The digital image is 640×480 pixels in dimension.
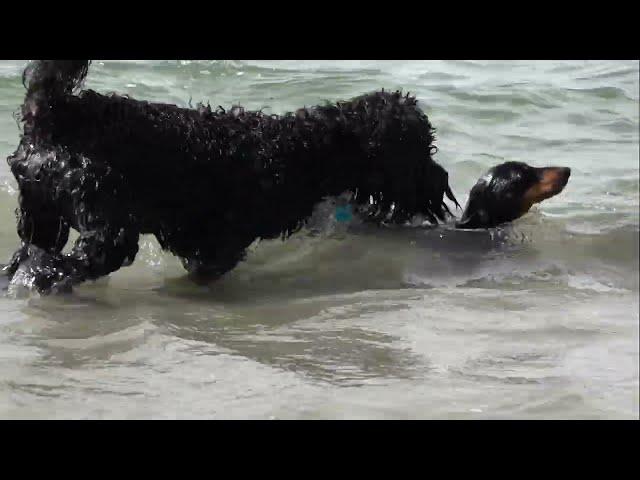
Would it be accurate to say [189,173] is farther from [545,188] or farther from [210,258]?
[545,188]

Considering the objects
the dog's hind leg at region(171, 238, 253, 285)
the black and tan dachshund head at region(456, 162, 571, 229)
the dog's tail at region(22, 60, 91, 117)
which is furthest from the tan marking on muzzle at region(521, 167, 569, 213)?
the dog's tail at region(22, 60, 91, 117)

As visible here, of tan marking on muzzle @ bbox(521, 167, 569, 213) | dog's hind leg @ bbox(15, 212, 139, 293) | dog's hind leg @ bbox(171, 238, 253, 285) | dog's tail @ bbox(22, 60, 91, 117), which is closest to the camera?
dog's tail @ bbox(22, 60, 91, 117)

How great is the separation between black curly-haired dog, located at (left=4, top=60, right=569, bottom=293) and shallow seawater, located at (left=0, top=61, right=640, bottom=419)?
9.6 inches

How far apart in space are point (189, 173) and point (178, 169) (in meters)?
0.06

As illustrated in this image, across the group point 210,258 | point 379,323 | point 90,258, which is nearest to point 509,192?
point 379,323

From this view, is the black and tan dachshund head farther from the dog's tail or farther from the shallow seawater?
the dog's tail

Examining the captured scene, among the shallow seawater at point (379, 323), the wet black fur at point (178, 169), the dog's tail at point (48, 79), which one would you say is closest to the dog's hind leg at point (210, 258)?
the wet black fur at point (178, 169)

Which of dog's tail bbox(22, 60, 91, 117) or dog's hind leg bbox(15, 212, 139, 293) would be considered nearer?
dog's tail bbox(22, 60, 91, 117)

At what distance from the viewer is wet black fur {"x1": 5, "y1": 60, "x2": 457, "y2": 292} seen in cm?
437

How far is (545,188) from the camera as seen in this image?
5.37 meters

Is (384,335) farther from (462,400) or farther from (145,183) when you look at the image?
(145,183)

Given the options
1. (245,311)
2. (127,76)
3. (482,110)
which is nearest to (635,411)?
(245,311)

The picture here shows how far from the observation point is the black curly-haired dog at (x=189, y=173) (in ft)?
14.3

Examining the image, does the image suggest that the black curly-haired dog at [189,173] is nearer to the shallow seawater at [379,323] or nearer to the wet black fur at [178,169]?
the wet black fur at [178,169]
